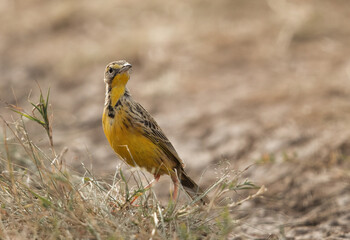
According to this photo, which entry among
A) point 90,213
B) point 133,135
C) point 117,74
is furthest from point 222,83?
point 90,213

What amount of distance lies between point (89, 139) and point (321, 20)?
5.97 meters

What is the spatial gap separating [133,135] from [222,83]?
528 centimetres

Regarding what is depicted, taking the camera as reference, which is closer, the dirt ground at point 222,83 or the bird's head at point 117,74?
the bird's head at point 117,74

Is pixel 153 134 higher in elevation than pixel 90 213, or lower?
higher

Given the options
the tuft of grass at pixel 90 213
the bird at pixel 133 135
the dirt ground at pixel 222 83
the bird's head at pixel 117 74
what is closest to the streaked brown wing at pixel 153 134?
the bird at pixel 133 135

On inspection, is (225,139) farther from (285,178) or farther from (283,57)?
(283,57)

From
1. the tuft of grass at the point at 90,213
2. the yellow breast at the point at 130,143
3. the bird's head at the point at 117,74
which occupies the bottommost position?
the tuft of grass at the point at 90,213

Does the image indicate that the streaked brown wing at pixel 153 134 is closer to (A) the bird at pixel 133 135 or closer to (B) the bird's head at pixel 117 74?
(A) the bird at pixel 133 135

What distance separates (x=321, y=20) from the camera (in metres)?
12.0

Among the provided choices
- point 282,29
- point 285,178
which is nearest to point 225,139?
point 285,178

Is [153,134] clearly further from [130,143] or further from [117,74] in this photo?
[117,74]

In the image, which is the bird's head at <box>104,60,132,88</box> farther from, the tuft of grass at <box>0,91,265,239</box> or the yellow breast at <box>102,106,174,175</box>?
the tuft of grass at <box>0,91,265,239</box>

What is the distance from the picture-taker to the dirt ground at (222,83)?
22.6 feet

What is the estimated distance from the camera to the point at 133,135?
5.24 metres
